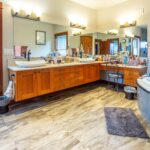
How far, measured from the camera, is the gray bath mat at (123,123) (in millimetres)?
2420

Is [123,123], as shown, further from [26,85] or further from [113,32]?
[113,32]

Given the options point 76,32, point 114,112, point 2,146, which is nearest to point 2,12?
point 76,32

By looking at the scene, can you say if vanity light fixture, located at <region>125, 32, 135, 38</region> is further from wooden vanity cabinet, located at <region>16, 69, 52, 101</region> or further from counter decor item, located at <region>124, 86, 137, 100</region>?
wooden vanity cabinet, located at <region>16, 69, 52, 101</region>

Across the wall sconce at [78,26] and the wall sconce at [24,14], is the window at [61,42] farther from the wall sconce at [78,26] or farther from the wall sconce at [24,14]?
the wall sconce at [24,14]

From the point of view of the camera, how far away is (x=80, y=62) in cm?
470

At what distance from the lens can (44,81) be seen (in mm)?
3607

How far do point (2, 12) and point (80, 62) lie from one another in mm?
2315

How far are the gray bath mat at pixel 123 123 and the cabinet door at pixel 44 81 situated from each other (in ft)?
4.47

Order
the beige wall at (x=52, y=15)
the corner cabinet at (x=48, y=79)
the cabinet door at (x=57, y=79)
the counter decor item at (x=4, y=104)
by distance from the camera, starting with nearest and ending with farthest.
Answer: the counter decor item at (x=4, y=104) < the corner cabinet at (x=48, y=79) < the beige wall at (x=52, y=15) < the cabinet door at (x=57, y=79)

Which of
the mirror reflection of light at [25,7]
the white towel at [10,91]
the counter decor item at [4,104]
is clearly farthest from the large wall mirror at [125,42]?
the counter decor item at [4,104]

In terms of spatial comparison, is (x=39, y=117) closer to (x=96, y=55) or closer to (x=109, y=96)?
(x=109, y=96)

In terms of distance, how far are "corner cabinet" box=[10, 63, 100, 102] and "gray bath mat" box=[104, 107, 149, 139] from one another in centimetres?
126

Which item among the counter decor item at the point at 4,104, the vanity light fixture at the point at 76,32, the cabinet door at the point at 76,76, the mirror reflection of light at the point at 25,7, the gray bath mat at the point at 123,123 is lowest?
the gray bath mat at the point at 123,123

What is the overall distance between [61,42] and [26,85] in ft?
5.80
